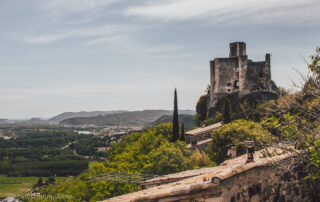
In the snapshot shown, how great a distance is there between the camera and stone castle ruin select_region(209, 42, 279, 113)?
43594 millimetres

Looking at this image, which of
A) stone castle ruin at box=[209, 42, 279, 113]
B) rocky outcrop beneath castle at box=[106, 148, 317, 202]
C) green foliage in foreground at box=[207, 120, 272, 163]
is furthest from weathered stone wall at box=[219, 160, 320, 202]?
stone castle ruin at box=[209, 42, 279, 113]

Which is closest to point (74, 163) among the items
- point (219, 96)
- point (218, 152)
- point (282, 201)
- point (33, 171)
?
point (33, 171)

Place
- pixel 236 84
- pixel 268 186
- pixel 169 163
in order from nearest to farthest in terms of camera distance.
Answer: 1. pixel 268 186
2. pixel 169 163
3. pixel 236 84

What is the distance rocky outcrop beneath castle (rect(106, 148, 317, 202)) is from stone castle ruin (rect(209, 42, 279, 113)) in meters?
35.1

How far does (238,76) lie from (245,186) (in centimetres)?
4002

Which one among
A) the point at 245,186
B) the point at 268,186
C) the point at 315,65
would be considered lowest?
the point at 268,186

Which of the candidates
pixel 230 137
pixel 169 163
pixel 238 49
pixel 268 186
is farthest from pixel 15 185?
pixel 268 186

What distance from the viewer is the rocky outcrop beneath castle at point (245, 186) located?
6.44m

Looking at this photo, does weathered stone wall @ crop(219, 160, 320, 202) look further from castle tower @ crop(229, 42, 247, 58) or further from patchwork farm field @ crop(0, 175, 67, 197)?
patchwork farm field @ crop(0, 175, 67, 197)

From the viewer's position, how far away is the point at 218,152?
28.0m

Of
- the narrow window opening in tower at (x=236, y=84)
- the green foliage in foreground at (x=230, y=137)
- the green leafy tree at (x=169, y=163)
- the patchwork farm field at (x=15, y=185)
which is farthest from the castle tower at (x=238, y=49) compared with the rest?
the patchwork farm field at (x=15, y=185)

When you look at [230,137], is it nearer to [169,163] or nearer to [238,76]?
[169,163]

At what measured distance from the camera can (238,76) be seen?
45.5m

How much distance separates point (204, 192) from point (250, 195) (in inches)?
75.8
